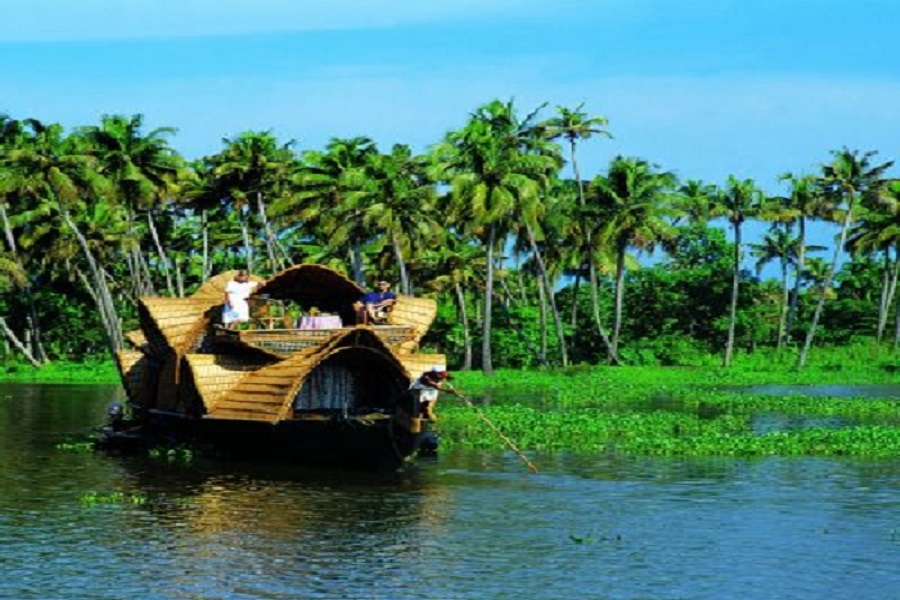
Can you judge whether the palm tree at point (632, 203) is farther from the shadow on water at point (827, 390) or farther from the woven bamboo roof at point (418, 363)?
→ the woven bamboo roof at point (418, 363)

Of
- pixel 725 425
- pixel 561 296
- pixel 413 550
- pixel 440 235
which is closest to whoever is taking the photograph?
pixel 413 550

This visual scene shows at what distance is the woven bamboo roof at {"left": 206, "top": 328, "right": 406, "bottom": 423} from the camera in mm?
22250

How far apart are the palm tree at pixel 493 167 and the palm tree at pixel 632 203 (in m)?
4.33

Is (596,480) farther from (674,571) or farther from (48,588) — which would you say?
(48,588)

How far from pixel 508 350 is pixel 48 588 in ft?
169

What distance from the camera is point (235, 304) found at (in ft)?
81.5

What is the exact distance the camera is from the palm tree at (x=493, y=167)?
5072cm

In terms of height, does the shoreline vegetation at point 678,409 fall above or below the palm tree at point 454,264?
below

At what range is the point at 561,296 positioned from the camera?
72688 mm

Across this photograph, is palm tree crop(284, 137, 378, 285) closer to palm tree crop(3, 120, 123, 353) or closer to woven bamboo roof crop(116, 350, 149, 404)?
palm tree crop(3, 120, 123, 353)

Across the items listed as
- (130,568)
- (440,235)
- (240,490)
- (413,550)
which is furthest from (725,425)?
(440,235)

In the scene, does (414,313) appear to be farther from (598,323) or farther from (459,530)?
(598,323)

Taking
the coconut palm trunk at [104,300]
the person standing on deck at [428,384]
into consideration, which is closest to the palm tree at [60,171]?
the coconut palm trunk at [104,300]

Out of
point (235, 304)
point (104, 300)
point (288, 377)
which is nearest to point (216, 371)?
point (235, 304)
